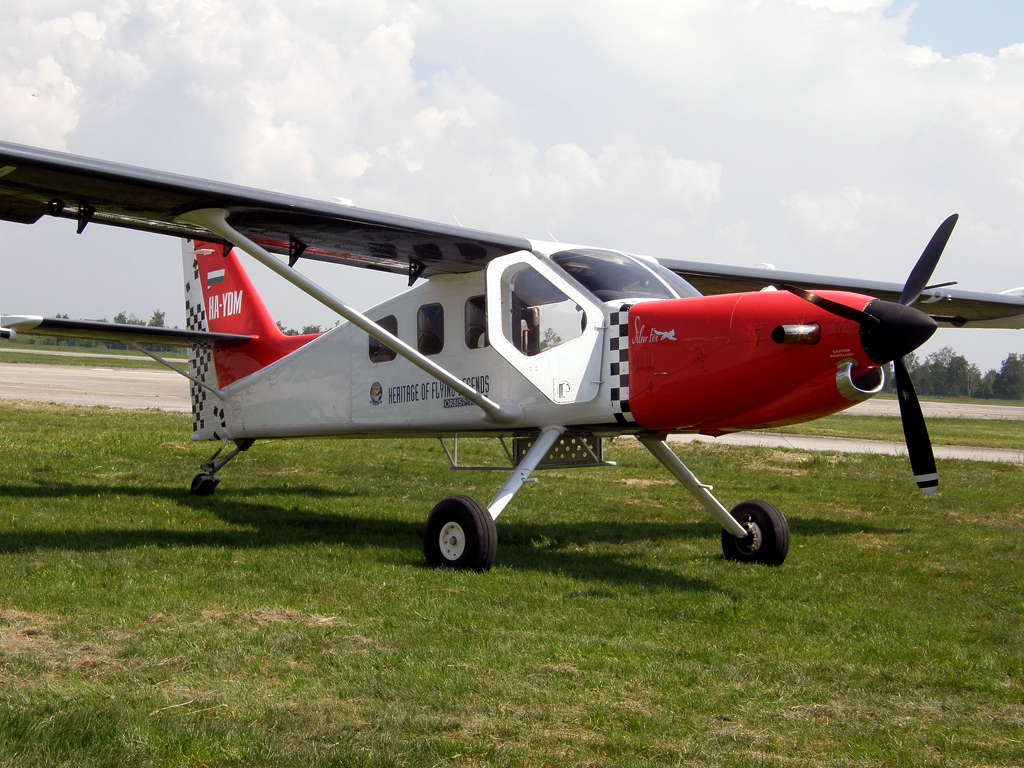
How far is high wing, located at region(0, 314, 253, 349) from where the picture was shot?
32.7 feet

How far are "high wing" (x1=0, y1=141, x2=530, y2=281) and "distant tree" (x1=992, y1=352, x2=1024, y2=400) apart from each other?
125593 mm

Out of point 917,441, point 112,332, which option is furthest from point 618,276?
point 112,332

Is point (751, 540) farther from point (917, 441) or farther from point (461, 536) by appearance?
point (461, 536)

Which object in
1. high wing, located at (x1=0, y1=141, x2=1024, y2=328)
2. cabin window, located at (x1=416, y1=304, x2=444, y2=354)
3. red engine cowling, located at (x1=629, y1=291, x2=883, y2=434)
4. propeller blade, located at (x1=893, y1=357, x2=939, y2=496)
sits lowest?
propeller blade, located at (x1=893, y1=357, x2=939, y2=496)

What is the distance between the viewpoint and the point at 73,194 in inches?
315

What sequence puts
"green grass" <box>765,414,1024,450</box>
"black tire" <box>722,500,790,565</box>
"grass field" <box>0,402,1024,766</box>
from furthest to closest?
1. "green grass" <box>765,414,1024,450</box>
2. "black tire" <box>722,500,790,565</box>
3. "grass field" <box>0,402,1024,766</box>

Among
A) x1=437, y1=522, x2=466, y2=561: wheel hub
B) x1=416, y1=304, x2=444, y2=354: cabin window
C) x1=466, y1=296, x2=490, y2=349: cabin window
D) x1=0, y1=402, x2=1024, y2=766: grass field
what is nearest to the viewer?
x1=0, y1=402, x2=1024, y2=766: grass field

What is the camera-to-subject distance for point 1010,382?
121 m

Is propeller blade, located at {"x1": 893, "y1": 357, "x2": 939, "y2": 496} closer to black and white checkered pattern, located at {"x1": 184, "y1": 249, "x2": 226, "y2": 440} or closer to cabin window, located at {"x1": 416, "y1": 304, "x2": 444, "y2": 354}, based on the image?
cabin window, located at {"x1": 416, "y1": 304, "x2": 444, "y2": 354}

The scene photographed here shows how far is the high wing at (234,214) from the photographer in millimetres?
7480

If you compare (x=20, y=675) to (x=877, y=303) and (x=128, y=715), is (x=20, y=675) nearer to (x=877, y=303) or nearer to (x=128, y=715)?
(x=128, y=715)

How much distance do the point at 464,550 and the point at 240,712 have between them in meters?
3.82

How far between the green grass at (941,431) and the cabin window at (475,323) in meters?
17.8

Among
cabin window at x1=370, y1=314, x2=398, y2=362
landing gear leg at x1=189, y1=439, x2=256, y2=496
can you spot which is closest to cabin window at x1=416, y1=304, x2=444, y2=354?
cabin window at x1=370, y1=314, x2=398, y2=362
